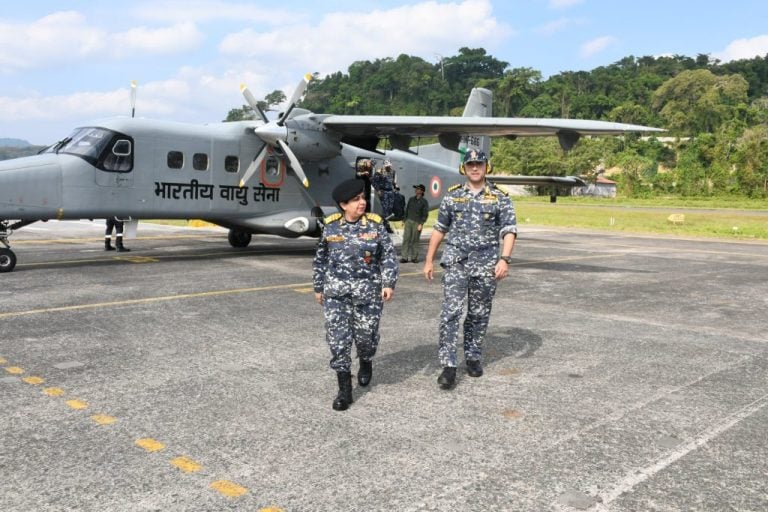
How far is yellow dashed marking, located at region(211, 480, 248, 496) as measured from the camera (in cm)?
377

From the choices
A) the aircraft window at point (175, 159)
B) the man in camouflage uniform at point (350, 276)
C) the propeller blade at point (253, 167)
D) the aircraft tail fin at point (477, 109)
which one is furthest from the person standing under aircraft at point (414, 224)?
the man in camouflage uniform at point (350, 276)

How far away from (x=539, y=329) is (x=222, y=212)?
374 inches

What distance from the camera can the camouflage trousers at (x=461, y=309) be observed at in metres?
5.94

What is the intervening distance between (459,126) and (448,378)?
10.6 m

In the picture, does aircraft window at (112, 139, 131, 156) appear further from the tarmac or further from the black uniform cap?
the black uniform cap

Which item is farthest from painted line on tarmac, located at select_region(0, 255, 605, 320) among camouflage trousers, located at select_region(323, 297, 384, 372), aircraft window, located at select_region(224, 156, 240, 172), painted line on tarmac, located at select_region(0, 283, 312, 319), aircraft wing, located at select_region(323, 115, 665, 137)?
aircraft wing, located at select_region(323, 115, 665, 137)

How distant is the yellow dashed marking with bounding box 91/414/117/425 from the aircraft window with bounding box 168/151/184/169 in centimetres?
1039

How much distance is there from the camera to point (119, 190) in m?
13.7

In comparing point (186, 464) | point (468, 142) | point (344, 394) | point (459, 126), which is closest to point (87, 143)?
point (459, 126)

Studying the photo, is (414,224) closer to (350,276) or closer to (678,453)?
(350,276)

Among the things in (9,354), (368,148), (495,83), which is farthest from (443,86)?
(9,354)

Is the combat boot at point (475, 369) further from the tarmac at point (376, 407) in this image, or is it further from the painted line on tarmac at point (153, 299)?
the painted line on tarmac at point (153, 299)

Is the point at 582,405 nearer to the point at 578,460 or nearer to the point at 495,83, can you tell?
the point at 578,460

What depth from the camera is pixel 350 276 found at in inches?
212
